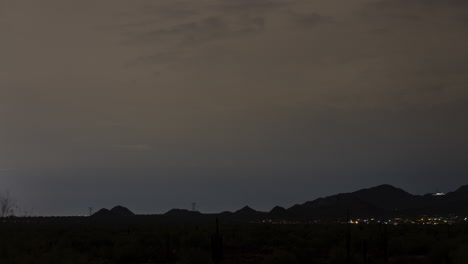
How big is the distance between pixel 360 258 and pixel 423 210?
157434mm

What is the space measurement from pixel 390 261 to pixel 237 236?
2734cm

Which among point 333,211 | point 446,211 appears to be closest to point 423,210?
point 446,211

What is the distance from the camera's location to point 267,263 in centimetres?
3831

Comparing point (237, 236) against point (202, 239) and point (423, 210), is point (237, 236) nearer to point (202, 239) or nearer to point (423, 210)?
point (202, 239)

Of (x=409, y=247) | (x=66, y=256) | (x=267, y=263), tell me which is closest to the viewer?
(x=66, y=256)

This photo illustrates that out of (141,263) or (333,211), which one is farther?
(333,211)

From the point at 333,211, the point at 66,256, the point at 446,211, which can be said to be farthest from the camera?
the point at 333,211

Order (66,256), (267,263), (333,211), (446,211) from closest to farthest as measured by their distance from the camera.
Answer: (66,256)
(267,263)
(446,211)
(333,211)

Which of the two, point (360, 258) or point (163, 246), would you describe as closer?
point (360, 258)

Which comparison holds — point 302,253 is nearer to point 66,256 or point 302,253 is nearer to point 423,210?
point 66,256

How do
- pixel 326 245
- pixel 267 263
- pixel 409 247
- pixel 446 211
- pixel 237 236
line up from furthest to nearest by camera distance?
1. pixel 446 211
2. pixel 237 236
3. pixel 326 245
4. pixel 409 247
5. pixel 267 263

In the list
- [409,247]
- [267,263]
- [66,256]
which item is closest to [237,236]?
[409,247]

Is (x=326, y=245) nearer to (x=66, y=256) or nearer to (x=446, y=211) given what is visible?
(x=66, y=256)

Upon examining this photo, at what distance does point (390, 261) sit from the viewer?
1638 inches
